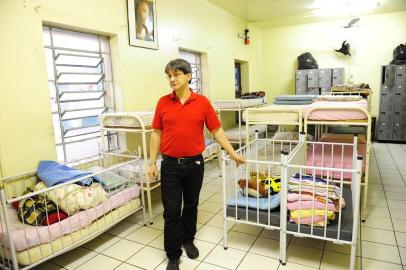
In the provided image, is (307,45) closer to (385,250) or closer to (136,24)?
(136,24)

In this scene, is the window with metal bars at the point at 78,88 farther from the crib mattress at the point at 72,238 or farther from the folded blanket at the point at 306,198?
the folded blanket at the point at 306,198

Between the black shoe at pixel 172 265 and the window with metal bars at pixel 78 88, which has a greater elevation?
the window with metal bars at pixel 78 88

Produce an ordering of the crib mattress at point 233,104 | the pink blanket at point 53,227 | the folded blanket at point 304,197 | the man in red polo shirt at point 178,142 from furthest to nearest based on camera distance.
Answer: the crib mattress at point 233,104 < the folded blanket at point 304,197 < the man in red polo shirt at point 178,142 < the pink blanket at point 53,227

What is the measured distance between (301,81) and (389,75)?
1.84 metres

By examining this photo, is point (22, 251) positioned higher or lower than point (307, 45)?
lower

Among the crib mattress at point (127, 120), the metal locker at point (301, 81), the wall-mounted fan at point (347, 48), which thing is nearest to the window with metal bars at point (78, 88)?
the crib mattress at point (127, 120)

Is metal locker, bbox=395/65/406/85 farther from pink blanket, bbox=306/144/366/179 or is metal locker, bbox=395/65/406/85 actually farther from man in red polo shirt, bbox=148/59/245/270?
man in red polo shirt, bbox=148/59/245/270

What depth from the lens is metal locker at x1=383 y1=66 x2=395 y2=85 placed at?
6.19m

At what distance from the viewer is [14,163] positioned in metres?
2.46

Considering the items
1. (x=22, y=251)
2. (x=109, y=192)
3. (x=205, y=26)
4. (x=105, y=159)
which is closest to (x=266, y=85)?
(x=205, y=26)

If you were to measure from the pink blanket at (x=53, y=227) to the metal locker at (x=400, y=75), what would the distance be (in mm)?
6371

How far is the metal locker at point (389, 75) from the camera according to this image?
6.19 meters

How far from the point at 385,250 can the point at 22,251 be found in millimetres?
2687

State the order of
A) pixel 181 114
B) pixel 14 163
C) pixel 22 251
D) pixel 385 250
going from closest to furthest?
pixel 22 251, pixel 181 114, pixel 385 250, pixel 14 163
